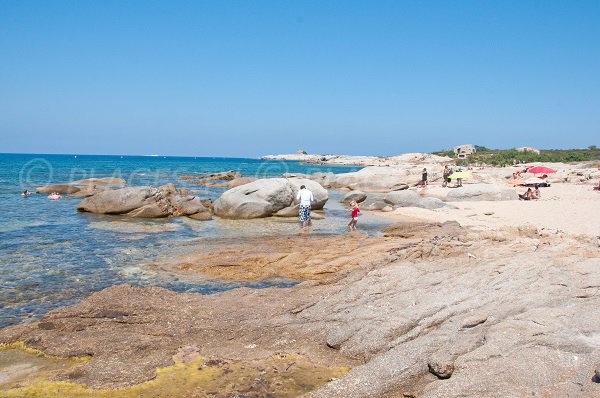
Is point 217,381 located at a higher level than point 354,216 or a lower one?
lower

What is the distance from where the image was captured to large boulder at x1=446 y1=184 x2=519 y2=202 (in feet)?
100.0

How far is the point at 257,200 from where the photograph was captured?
2364 centimetres

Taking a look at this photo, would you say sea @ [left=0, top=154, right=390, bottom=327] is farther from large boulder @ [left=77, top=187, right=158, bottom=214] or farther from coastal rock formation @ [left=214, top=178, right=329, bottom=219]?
coastal rock formation @ [left=214, top=178, right=329, bottom=219]

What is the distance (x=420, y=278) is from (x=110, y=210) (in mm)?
18821

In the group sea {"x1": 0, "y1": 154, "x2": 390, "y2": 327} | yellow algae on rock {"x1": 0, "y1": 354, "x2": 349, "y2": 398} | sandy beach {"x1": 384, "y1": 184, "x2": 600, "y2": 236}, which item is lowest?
sea {"x1": 0, "y1": 154, "x2": 390, "y2": 327}

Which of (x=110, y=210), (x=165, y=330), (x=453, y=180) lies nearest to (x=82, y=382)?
(x=165, y=330)

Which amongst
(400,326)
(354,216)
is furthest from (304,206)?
(400,326)

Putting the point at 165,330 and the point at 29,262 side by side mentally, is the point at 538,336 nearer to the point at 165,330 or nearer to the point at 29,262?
the point at 165,330

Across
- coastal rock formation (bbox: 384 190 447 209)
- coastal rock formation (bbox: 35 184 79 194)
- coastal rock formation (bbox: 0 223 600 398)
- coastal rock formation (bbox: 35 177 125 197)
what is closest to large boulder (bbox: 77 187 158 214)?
coastal rock formation (bbox: 35 177 125 197)

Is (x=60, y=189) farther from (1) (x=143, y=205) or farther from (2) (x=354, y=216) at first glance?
(2) (x=354, y=216)

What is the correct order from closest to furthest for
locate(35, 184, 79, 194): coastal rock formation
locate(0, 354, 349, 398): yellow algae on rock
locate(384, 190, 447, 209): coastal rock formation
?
locate(0, 354, 349, 398): yellow algae on rock
locate(384, 190, 447, 209): coastal rock formation
locate(35, 184, 79, 194): coastal rock formation

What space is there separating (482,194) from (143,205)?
20.9 meters

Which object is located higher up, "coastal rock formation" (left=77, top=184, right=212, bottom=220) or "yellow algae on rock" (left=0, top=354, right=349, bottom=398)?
"coastal rock formation" (left=77, top=184, right=212, bottom=220)

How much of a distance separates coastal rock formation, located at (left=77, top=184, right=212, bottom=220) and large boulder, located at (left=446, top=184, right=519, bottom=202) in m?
16.5
